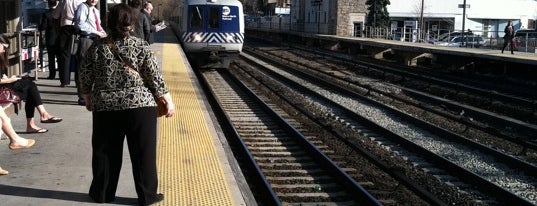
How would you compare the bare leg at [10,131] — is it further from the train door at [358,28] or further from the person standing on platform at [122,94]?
the train door at [358,28]

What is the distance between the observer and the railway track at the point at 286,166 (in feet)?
22.6

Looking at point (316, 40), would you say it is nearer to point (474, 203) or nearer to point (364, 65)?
point (364, 65)

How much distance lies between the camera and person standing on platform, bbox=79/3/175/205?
4.46 meters

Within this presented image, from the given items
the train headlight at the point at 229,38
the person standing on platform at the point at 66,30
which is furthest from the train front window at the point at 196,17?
the person standing on platform at the point at 66,30

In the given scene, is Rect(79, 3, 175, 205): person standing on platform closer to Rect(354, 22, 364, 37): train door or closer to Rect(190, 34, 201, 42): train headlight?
Rect(190, 34, 201, 42): train headlight

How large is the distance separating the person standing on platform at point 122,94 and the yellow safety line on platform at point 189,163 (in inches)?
21.6

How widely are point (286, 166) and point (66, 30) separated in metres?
3.96

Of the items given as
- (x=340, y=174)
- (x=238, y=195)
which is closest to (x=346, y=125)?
(x=340, y=174)

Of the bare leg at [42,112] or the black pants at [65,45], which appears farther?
the black pants at [65,45]

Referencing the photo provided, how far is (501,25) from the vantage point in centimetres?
6631

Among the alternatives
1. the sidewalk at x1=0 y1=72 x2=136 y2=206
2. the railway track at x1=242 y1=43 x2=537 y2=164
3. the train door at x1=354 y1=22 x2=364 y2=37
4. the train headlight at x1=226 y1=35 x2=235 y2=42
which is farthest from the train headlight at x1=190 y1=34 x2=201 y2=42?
the train door at x1=354 y1=22 x2=364 y2=37

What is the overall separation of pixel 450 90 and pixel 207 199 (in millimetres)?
14127

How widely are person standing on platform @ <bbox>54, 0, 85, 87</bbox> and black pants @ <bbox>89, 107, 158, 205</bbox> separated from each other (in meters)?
4.75

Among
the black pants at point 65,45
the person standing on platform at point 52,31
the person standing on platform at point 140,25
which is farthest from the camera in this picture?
the person standing on platform at point 52,31
